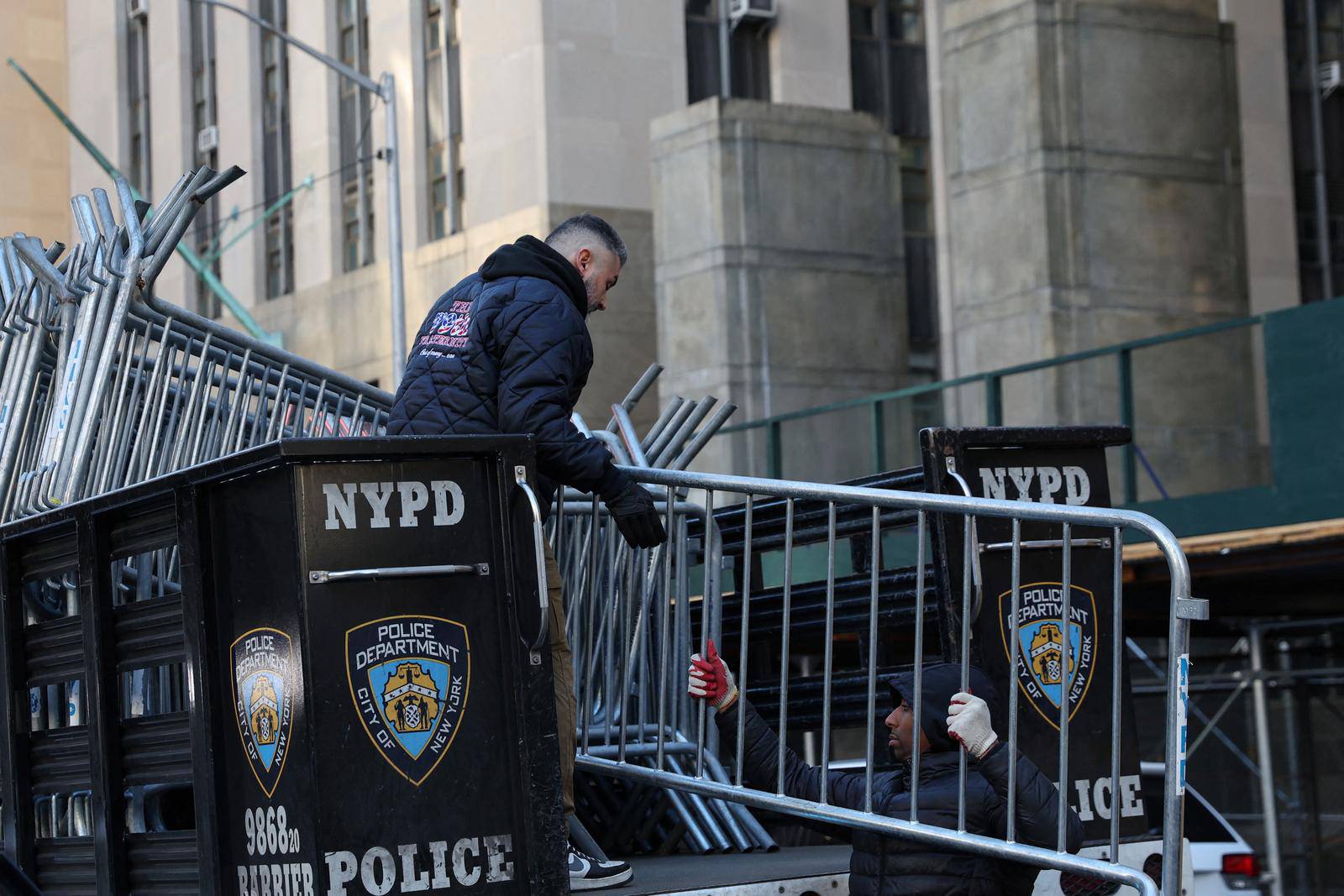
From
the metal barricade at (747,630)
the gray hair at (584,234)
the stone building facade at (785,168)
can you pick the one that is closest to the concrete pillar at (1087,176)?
the stone building facade at (785,168)

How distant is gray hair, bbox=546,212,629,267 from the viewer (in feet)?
20.0

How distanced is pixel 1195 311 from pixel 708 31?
529 inches

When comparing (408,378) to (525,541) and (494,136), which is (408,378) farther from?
(494,136)

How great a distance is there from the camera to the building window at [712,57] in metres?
31.7

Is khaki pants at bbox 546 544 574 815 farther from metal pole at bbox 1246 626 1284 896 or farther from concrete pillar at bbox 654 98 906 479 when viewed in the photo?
concrete pillar at bbox 654 98 906 479

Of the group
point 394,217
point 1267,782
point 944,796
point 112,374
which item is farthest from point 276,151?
point 944,796

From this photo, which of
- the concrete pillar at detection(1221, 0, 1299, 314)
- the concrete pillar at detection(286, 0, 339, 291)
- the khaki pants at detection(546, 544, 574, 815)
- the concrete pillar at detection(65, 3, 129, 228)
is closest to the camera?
the khaki pants at detection(546, 544, 574, 815)

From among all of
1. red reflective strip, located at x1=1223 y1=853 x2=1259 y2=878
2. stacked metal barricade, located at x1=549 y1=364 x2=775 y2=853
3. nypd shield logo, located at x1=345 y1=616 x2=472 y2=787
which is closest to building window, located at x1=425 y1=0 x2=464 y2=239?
red reflective strip, located at x1=1223 y1=853 x2=1259 y2=878

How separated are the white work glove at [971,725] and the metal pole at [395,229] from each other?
2368 cm

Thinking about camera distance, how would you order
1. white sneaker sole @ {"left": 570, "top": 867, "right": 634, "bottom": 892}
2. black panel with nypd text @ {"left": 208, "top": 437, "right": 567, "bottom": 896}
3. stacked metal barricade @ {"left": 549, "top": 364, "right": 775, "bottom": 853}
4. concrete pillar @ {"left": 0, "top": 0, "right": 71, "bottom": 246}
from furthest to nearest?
1. concrete pillar @ {"left": 0, "top": 0, "right": 71, "bottom": 246}
2. stacked metal barricade @ {"left": 549, "top": 364, "right": 775, "bottom": 853}
3. white sneaker sole @ {"left": 570, "top": 867, "right": 634, "bottom": 892}
4. black panel with nypd text @ {"left": 208, "top": 437, "right": 567, "bottom": 896}

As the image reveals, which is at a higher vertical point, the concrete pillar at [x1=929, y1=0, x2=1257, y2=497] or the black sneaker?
the concrete pillar at [x1=929, y1=0, x2=1257, y2=497]

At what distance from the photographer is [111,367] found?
22.7 ft

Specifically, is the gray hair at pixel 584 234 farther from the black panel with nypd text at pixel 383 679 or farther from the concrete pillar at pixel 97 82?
the concrete pillar at pixel 97 82

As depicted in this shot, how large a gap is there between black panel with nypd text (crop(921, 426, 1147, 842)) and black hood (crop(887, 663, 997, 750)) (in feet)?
0.44
